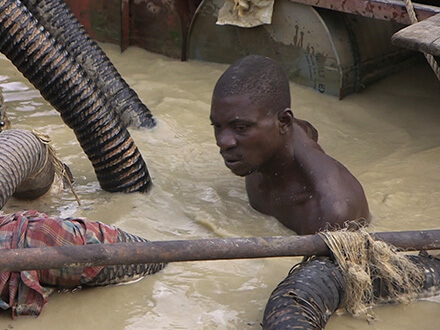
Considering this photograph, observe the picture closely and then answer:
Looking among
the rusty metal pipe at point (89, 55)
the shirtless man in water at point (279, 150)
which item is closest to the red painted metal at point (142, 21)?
the rusty metal pipe at point (89, 55)

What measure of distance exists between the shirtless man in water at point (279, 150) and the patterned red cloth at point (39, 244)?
762mm

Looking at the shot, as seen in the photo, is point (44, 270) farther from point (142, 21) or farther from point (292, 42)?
point (142, 21)

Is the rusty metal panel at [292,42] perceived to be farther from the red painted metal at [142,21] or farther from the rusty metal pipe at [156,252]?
the rusty metal pipe at [156,252]

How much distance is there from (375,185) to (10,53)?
2.12 m

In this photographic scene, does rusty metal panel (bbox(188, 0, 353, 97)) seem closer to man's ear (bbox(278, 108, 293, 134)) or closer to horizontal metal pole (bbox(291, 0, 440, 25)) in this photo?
horizontal metal pole (bbox(291, 0, 440, 25))

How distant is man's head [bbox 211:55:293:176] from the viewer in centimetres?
383

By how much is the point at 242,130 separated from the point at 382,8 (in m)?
1.86

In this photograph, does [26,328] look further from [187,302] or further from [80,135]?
[80,135]

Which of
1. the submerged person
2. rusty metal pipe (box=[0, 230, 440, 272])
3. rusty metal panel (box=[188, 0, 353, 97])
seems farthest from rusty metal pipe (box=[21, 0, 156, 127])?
rusty metal pipe (box=[0, 230, 440, 272])

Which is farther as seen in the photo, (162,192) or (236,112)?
(162,192)

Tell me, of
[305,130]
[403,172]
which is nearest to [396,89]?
[403,172]

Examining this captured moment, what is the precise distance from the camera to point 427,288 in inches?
136

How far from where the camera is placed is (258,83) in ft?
12.7

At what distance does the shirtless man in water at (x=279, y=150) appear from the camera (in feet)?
12.6
